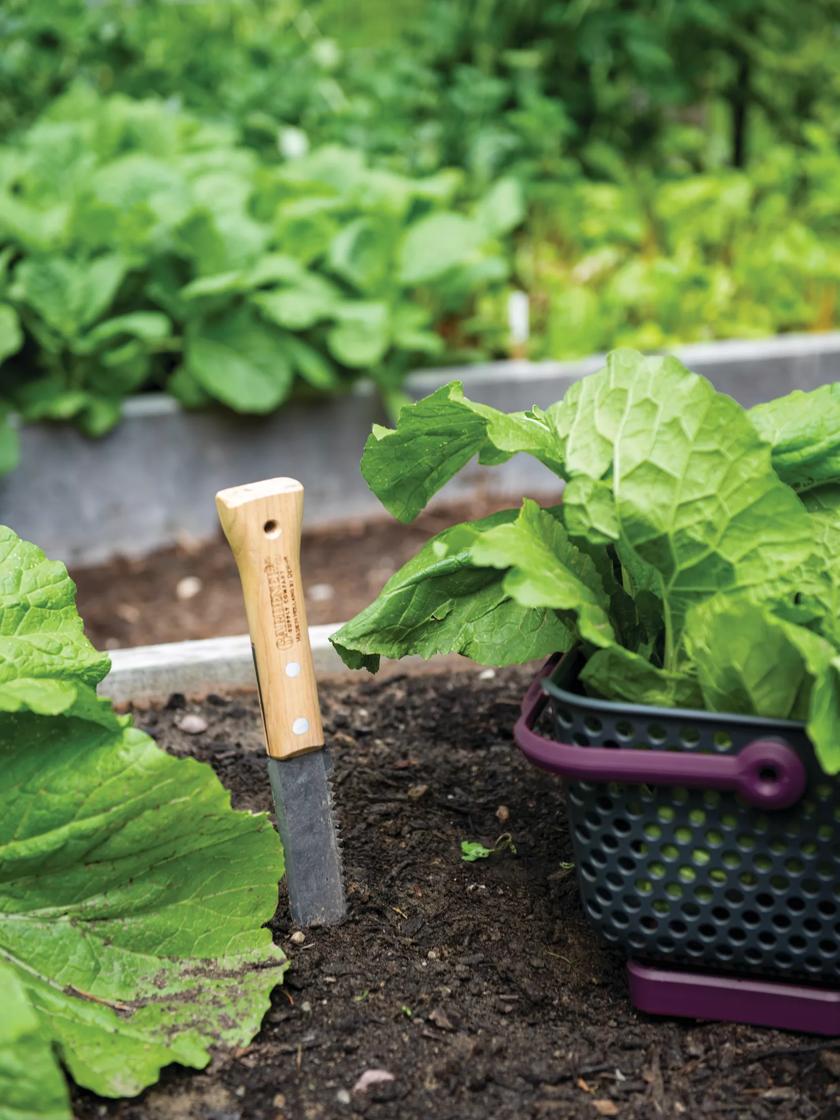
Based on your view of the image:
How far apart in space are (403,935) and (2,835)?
52 centimetres

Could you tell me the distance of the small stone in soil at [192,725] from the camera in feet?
6.79

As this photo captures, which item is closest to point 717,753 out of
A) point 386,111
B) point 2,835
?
point 2,835

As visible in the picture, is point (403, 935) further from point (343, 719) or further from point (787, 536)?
point (787, 536)

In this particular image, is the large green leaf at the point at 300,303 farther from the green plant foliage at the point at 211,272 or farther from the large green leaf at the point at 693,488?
the large green leaf at the point at 693,488

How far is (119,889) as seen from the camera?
4.65ft

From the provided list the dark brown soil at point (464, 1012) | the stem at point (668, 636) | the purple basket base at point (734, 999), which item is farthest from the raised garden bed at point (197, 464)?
the purple basket base at point (734, 999)

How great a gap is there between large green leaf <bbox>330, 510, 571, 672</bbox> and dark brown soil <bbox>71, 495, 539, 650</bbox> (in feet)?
4.39

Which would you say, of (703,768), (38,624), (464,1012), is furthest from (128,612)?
(703,768)

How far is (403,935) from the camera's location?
159cm

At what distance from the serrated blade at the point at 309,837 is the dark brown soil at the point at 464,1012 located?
0.03 meters

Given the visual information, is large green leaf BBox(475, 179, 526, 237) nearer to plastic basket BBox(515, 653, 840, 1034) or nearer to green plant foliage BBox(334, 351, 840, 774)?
green plant foliage BBox(334, 351, 840, 774)

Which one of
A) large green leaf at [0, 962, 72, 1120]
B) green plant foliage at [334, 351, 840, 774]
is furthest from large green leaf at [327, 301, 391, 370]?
large green leaf at [0, 962, 72, 1120]

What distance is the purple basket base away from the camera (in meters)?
1.40

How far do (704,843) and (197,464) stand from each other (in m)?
2.36
